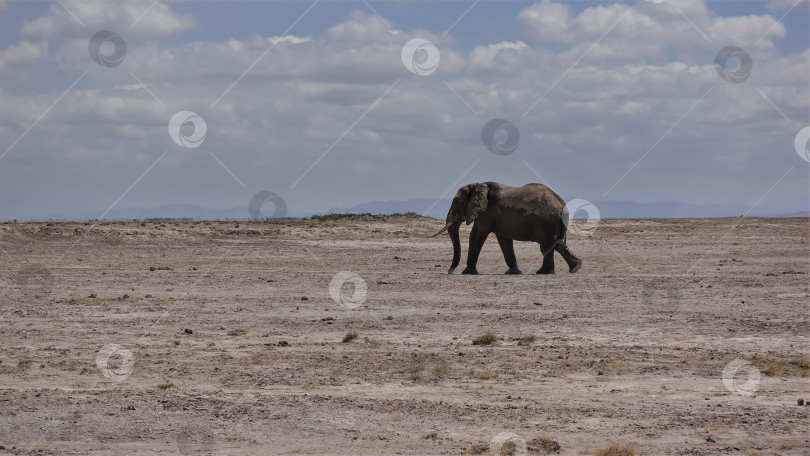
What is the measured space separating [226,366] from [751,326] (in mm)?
9445

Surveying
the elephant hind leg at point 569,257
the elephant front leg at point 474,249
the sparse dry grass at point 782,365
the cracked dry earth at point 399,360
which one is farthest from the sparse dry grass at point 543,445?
the elephant front leg at point 474,249

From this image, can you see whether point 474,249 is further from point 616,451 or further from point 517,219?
point 616,451

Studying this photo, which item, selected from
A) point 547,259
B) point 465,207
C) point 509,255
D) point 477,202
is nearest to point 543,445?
point 547,259

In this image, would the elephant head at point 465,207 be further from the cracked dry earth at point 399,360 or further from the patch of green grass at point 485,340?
the patch of green grass at point 485,340

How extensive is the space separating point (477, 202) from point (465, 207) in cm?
99

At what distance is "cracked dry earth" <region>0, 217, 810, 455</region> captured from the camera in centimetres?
1193

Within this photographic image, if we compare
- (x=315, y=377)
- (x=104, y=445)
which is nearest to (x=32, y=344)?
(x=315, y=377)

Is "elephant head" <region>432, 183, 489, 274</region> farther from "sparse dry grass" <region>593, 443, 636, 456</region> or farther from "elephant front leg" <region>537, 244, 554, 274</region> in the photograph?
"sparse dry grass" <region>593, 443, 636, 456</region>

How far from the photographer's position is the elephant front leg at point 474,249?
3095 cm

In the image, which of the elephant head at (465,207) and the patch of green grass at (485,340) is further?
the elephant head at (465,207)

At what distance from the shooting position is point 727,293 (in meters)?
24.4

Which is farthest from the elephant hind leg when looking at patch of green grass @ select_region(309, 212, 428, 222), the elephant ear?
patch of green grass @ select_region(309, 212, 428, 222)

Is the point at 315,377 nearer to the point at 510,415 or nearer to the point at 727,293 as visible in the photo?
the point at 510,415

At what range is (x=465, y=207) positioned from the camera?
32.2m
